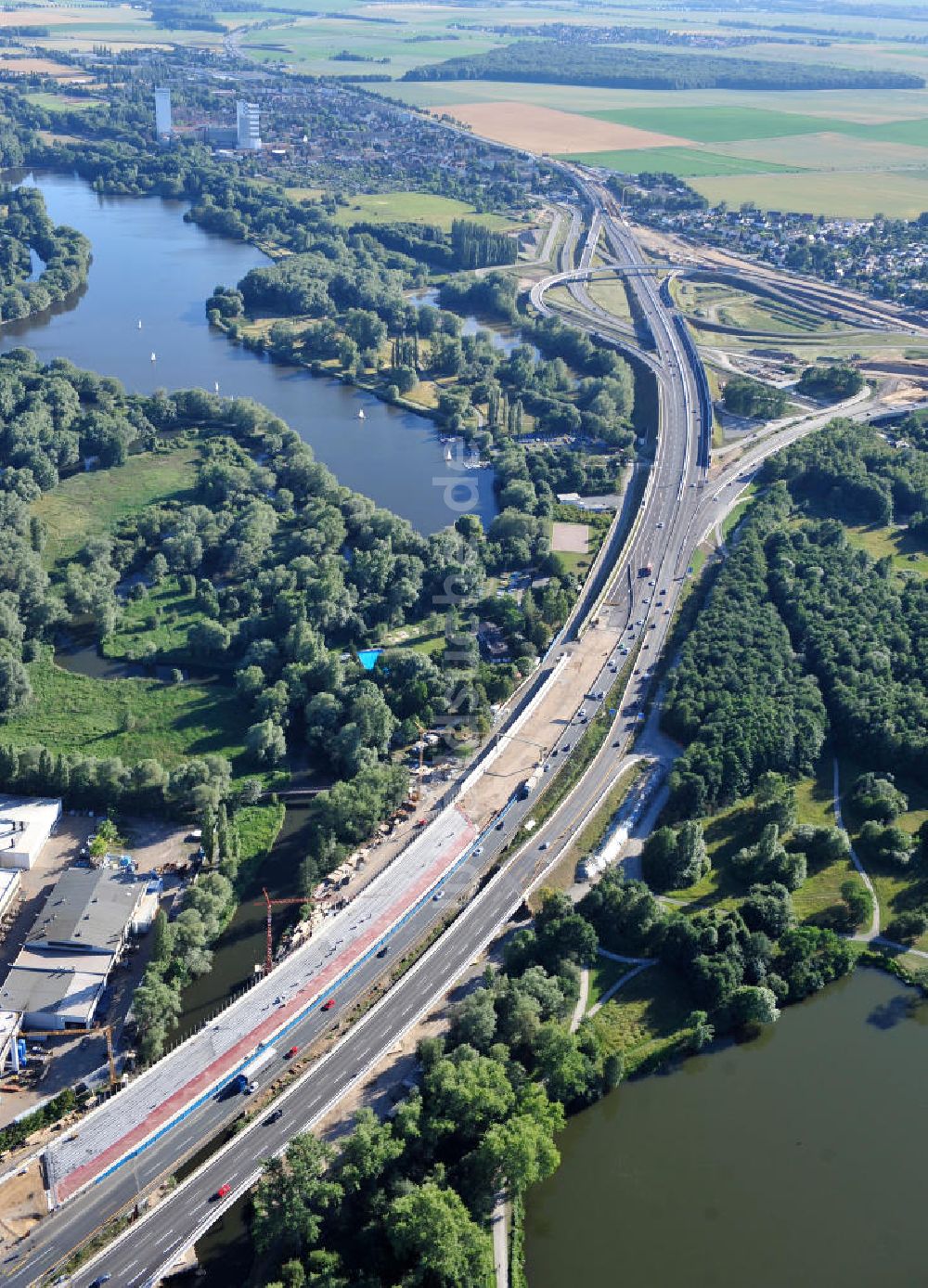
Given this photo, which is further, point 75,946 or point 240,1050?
point 75,946

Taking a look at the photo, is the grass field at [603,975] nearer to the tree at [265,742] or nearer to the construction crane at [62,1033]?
the construction crane at [62,1033]

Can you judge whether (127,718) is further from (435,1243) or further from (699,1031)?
(699,1031)

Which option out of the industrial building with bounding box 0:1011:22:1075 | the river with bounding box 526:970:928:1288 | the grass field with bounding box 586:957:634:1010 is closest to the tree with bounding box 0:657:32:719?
the industrial building with bounding box 0:1011:22:1075

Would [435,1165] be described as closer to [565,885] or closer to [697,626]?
[565,885]

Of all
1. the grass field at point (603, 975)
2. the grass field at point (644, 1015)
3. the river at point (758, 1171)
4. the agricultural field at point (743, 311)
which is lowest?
the river at point (758, 1171)

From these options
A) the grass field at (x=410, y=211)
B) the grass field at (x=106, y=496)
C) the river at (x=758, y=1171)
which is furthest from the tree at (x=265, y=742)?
the grass field at (x=410, y=211)

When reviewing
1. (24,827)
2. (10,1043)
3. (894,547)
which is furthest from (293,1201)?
(894,547)
